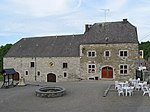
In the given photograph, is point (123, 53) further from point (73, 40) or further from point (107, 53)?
point (73, 40)

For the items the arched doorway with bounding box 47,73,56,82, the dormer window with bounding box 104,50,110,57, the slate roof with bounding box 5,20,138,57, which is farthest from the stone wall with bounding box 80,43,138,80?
the arched doorway with bounding box 47,73,56,82

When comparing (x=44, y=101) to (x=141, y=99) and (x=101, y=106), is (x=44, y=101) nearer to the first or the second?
(x=101, y=106)

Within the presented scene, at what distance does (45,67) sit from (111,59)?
10.6 m

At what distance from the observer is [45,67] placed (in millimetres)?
32094

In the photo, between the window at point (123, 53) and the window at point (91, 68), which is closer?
the window at point (123, 53)

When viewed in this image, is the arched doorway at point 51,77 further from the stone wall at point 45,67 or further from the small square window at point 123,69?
the small square window at point 123,69

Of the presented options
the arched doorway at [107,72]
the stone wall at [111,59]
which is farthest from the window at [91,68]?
the arched doorway at [107,72]

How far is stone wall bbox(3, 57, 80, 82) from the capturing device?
30359 mm

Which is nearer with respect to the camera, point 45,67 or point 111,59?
point 111,59

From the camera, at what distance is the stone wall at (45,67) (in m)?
30.4

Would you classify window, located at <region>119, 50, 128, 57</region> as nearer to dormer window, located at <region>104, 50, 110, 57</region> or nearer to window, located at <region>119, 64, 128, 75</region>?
window, located at <region>119, 64, 128, 75</region>

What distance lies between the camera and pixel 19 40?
38312 mm

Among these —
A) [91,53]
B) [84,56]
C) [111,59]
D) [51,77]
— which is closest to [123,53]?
[111,59]

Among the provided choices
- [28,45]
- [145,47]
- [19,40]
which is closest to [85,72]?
[28,45]
